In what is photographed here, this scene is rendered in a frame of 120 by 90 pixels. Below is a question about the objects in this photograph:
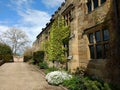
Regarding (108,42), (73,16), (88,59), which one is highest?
(73,16)

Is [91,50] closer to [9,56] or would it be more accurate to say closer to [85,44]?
[85,44]

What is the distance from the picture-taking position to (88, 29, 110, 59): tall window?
434 inches

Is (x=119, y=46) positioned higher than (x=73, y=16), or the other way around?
(x=73, y=16)

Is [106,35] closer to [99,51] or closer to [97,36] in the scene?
[97,36]

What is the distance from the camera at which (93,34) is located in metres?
12.2

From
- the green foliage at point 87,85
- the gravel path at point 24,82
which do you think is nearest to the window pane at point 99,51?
→ the green foliage at point 87,85

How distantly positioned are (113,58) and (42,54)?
1808cm

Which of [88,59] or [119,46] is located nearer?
[119,46]

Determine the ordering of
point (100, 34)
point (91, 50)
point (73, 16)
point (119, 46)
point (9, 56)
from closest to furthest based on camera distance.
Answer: point (119, 46) < point (100, 34) < point (91, 50) < point (73, 16) < point (9, 56)

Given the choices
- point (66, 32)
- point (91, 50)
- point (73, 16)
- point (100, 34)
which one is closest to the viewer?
point (100, 34)

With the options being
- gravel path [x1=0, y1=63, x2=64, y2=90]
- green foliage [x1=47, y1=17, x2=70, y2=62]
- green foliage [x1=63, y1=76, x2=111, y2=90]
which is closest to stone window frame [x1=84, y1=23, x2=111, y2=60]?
green foliage [x1=63, y1=76, x2=111, y2=90]

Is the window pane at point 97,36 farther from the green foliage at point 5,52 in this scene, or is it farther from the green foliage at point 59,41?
the green foliage at point 5,52

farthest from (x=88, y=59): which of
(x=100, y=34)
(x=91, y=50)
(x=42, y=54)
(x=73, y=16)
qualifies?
(x=42, y=54)

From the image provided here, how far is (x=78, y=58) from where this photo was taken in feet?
46.4
